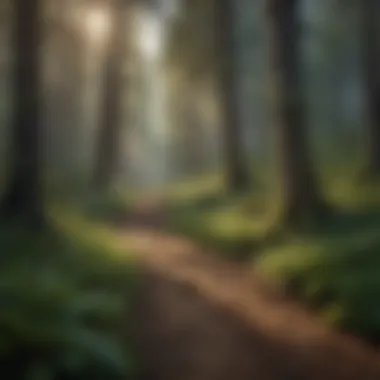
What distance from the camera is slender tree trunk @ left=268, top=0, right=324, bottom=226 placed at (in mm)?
4945

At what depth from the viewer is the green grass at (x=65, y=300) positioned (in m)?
3.59

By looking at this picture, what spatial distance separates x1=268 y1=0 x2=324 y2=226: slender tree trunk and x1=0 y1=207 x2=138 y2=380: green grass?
3.92ft

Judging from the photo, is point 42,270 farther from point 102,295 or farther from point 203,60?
point 203,60

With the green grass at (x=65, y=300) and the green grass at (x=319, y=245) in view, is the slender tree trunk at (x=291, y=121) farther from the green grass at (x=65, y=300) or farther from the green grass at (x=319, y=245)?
the green grass at (x=65, y=300)

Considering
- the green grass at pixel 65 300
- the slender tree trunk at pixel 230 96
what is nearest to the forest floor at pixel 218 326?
the green grass at pixel 65 300

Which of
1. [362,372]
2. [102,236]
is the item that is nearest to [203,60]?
[102,236]

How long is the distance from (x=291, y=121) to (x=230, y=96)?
0.79m

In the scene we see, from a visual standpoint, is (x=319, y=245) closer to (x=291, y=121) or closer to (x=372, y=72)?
(x=291, y=121)

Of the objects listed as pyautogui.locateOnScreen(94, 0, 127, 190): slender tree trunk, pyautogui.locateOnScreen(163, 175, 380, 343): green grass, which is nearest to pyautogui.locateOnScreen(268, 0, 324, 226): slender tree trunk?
Result: pyautogui.locateOnScreen(163, 175, 380, 343): green grass

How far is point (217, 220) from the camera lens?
17.9 feet

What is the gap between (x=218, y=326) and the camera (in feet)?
14.3

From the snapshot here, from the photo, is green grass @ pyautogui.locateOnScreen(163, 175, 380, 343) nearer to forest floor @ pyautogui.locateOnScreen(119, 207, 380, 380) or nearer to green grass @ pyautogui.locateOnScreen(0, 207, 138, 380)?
forest floor @ pyautogui.locateOnScreen(119, 207, 380, 380)

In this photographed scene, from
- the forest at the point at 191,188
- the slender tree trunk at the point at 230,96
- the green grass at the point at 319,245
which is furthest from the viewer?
the slender tree trunk at the point at 230,96

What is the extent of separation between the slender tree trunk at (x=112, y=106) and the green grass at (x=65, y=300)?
44cm
